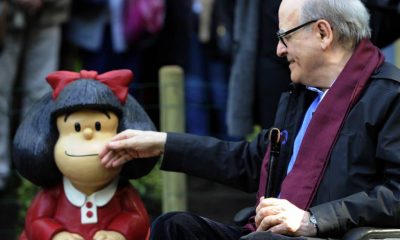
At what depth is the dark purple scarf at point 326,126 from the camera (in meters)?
4.26

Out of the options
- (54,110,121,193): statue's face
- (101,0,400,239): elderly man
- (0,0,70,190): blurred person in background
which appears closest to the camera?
(101,0,400,239): elderly man

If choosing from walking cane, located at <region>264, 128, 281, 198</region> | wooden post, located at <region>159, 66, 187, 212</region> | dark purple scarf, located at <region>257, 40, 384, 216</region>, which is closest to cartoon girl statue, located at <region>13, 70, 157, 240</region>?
walking cane, located at <region>264, 128, 281, 198</region>

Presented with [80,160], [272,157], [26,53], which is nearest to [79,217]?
[80,160]

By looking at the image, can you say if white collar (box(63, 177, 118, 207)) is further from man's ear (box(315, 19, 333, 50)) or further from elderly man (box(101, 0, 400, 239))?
man's ear (box(315, 19, 333, 50))

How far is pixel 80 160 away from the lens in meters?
4.94

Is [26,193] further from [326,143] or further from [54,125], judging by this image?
[326,143]

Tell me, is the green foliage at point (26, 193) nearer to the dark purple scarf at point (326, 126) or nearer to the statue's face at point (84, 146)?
the statue's face at point (84, 146)

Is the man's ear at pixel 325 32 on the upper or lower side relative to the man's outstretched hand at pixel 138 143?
upper

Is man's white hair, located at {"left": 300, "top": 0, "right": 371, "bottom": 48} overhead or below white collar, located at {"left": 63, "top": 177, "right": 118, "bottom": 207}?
overhead

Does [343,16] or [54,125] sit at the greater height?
[343,16]

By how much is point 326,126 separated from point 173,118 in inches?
92.0

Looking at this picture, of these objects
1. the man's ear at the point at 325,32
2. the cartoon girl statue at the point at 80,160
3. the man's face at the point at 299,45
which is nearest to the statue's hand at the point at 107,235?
the cartoon girl statue at the point at 80,160

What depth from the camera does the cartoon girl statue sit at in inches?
195

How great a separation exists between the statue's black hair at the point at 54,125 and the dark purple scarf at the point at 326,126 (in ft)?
3.18
